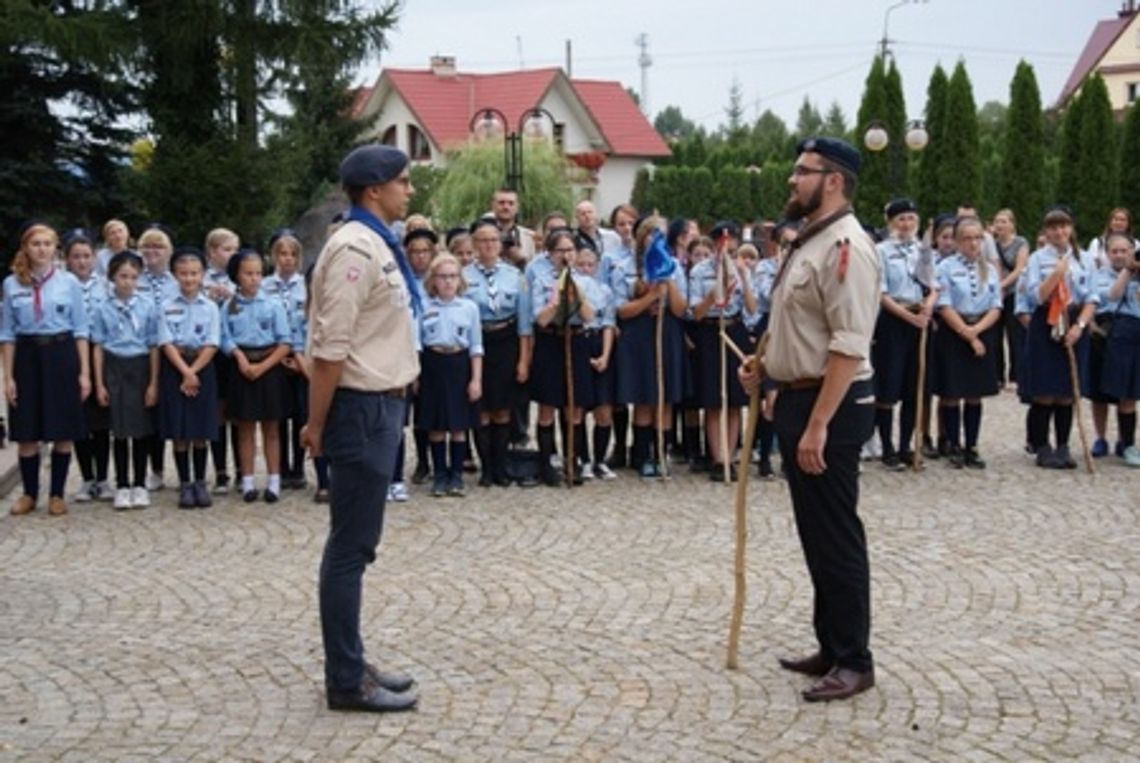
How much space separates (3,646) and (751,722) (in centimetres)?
364

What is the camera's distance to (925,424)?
12.2 metres

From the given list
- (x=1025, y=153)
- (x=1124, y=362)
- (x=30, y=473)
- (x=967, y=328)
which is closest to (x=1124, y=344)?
(x=1124, y=362)

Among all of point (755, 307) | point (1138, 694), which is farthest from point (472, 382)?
point (1138, 694)

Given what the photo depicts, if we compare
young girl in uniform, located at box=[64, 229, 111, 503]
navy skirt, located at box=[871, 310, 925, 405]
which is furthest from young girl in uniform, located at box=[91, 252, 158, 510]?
navy skirt, located at box=[871, 310, 925, 405]

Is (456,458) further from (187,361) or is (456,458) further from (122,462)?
(122,462)

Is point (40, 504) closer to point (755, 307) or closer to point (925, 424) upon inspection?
point (755, 307)

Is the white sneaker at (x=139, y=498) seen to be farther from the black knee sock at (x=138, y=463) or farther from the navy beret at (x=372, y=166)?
the navy beret at (x=372, y=166)

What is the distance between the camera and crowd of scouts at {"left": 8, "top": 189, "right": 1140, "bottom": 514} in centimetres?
1047

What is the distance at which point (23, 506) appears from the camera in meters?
10.3

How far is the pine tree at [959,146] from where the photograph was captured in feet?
106

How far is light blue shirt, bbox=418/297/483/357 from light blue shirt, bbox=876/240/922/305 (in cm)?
341

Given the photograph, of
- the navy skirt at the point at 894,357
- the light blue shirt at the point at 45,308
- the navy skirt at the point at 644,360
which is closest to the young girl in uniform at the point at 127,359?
the light blue shirt at the point at 45,308

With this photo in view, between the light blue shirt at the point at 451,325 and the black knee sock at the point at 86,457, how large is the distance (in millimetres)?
2653

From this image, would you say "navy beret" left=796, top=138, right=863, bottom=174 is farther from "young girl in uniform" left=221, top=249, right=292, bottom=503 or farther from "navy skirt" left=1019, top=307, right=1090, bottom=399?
"navy skirt" left=1019, top=307, right=1090, bottom=399
